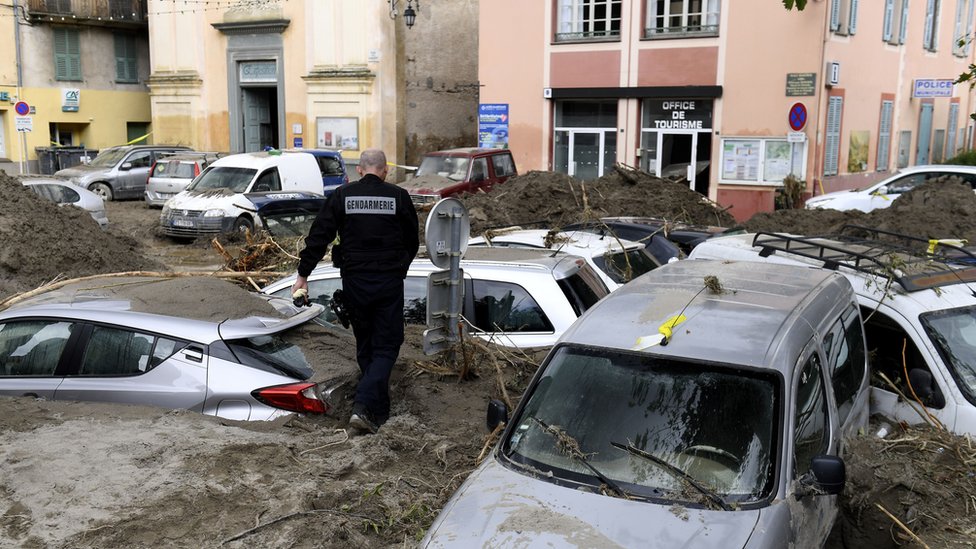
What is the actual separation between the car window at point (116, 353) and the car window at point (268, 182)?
1442 centimetres

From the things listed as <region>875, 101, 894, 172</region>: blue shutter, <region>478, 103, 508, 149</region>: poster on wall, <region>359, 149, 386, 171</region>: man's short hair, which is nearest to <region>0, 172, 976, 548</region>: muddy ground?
<region>359, 149, 386, 171</region>: man's short hair

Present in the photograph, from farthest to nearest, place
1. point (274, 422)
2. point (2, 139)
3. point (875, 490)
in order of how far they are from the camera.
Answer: point (2, 139) < point (274, 422) < point (875, 490)

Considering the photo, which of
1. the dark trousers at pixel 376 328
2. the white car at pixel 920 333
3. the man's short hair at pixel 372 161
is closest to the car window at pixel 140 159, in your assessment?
the man's short hair at pixel 372 161

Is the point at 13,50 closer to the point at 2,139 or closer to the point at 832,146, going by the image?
the point at 2,139

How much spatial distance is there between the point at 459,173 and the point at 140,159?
12367mm

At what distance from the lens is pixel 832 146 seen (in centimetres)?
2220

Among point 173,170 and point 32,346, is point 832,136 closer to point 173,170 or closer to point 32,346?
point 173,170

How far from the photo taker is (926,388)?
5.39 meters

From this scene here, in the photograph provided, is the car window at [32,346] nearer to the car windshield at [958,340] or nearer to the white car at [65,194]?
the car windshield at [958,340]

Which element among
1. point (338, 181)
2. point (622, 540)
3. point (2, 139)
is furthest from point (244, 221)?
point (2, 139)

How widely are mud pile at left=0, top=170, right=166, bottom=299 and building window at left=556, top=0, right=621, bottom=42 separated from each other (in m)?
13.4

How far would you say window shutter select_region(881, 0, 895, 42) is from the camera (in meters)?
24.2

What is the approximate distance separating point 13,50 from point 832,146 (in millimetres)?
28517

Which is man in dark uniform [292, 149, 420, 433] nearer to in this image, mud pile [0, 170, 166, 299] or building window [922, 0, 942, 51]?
mud pile [0, 170, 166, 299]
